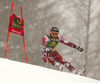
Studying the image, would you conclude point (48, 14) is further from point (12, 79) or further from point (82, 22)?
point (12, 79)

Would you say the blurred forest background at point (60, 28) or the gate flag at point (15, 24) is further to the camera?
the blurred forest background at point (60, 28)

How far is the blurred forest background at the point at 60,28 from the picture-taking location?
9.00 feet

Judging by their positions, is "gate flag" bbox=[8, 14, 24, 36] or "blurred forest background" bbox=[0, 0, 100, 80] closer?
"gate flag" bbox=[8, 14, 24, 36]

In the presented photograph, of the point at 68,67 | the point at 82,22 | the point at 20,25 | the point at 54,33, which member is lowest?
the point at 68,67

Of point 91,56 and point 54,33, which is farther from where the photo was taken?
point 91,56

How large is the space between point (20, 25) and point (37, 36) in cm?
62

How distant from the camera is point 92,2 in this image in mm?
3238

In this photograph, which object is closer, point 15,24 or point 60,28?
point 15,24

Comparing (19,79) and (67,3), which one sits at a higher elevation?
(67,3)

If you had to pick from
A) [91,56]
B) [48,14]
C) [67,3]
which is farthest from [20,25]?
[91,56]

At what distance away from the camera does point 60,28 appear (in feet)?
9.48

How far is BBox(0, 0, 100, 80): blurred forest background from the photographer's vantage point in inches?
108

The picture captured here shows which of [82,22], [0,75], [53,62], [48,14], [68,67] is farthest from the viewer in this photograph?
[82,22]

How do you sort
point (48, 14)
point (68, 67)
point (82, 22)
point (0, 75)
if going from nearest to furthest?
point (0, 75) → point (68, 67) → point (48, 14) → point (82, 22)
